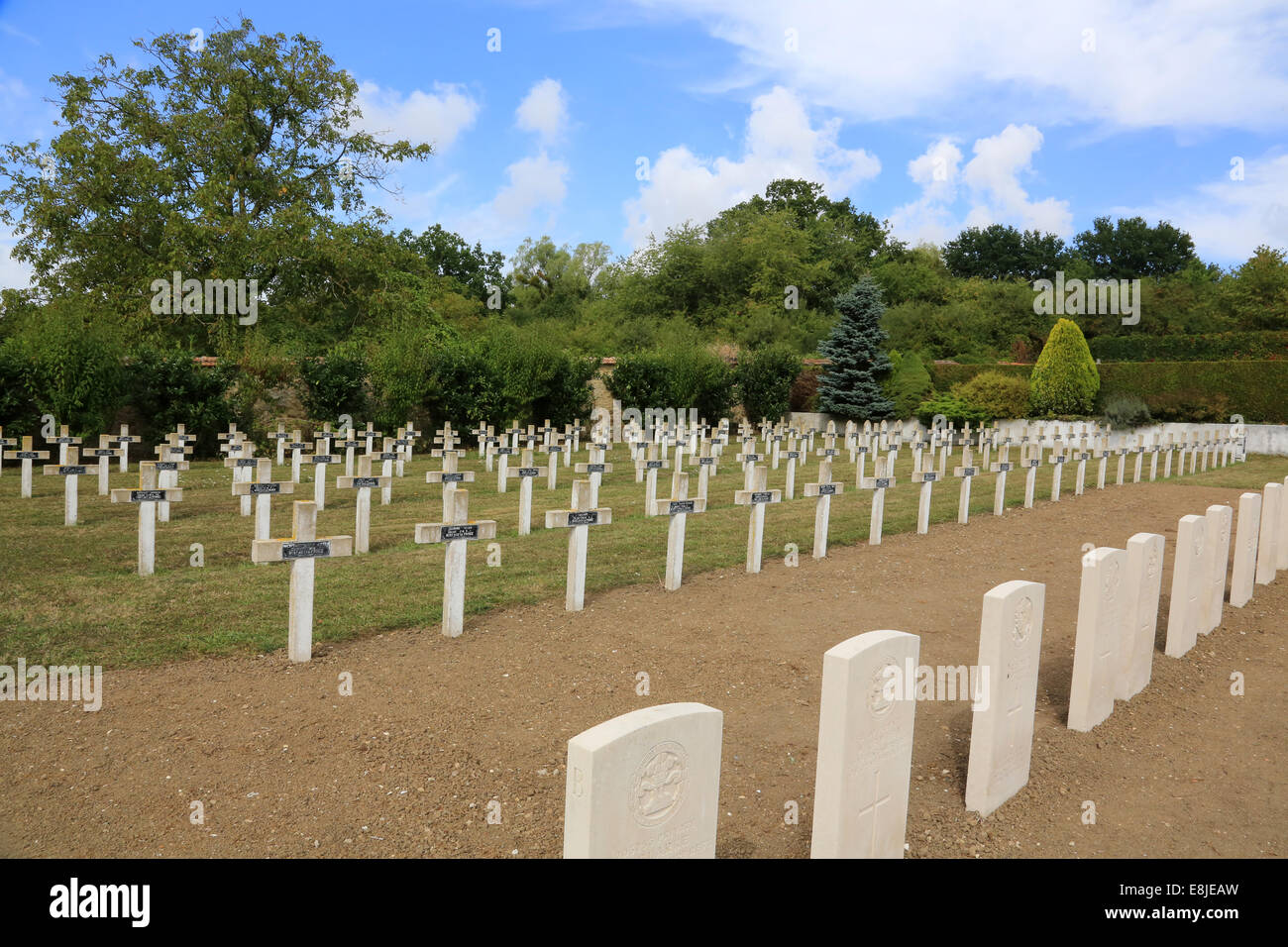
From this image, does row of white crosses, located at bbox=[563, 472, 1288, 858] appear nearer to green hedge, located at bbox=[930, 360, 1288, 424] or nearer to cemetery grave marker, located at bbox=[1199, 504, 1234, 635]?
cemetery grave marker, located at bbox=[1199, 504, 1234, 635]

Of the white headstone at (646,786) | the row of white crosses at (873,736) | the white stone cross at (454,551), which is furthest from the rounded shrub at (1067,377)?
the white headstone at (646,786)

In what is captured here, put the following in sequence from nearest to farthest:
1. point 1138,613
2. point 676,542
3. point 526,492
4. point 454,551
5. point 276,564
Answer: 1. point 1138,613
2. point 454,551
3. point 676,542
4. point 276,564
5. point 526,492

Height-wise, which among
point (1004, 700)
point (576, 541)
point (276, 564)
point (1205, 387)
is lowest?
point (276, 564)

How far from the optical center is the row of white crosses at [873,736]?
268cm

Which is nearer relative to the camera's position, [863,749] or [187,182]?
[863,749]

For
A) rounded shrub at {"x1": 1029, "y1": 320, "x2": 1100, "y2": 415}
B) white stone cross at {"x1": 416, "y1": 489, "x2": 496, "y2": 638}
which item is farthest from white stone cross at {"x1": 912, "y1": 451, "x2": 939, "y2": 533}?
rounded shrub at {"x1": 1029, "y1": 320, "x2": 1100, "y2": 415}

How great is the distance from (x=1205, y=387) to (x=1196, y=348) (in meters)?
6.44

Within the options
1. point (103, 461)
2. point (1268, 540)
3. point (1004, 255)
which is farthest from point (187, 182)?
point (1004, 255)

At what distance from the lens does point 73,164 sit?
85.7 feet

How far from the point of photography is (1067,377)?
1237 inches

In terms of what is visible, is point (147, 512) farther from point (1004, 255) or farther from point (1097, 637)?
point (1004, 255)

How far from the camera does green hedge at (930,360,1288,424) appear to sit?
28.1 meters

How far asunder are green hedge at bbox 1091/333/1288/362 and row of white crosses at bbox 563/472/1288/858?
106 ft

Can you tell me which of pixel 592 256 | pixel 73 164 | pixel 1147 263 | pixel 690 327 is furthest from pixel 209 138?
pixel 1147 263
